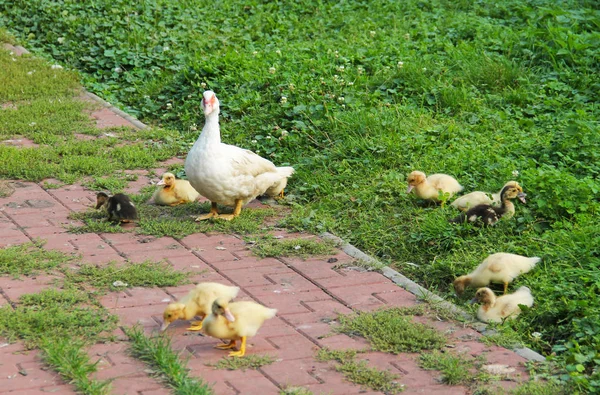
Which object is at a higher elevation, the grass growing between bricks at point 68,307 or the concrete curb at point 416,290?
the concrete curb at point 416,290

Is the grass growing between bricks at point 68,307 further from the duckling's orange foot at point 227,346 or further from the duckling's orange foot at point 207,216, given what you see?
the duckling's orange foot at point 207,216

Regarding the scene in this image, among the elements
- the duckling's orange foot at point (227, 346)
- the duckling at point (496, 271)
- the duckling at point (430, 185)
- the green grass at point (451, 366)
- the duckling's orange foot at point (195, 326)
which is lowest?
the duckling's orange foot at point (195, 326)

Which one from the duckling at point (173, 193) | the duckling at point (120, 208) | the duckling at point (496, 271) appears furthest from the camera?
the duckling at point (173, 193)

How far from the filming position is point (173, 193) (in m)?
8.47

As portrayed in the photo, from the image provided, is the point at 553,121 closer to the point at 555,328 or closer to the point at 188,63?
the point at 555,328

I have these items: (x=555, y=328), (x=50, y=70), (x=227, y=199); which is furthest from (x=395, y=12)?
(x=555, y=328)

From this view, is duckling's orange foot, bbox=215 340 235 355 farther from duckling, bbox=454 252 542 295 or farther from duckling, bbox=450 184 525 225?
duckling, bbox=450 184 525 225

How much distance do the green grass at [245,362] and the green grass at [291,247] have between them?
5.71 feet

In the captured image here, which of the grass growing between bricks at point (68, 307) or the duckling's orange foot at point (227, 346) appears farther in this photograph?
the duckling's orange foot at point (227, 346)

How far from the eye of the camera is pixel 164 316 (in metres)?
5.97

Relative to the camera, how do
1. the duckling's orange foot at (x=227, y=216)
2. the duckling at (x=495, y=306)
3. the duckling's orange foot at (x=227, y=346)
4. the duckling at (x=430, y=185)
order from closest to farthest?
the duckling's orange foot at (x=227, y=346)
the duckling at (x=495, y=306)
the duckling at (x=430, y=185)
the duckling's orange foot at (x=227, y=216)

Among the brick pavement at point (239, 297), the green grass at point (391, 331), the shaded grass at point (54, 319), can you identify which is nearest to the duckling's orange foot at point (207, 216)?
the brick pavement at point (239, 297)

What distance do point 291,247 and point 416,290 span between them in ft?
3.90

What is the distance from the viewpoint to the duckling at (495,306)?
634 cm
